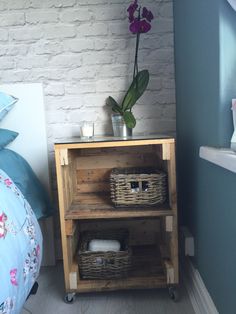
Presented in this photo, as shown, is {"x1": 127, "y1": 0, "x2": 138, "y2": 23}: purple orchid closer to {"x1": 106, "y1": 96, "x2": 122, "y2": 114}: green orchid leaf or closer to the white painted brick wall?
the white painted brick wall

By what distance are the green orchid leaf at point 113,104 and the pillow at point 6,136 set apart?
0.50 metres

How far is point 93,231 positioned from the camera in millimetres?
1560

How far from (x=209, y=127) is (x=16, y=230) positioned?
696 millimetres

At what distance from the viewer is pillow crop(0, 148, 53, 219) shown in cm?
132

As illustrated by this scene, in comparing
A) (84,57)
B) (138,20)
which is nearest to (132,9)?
(138,20)

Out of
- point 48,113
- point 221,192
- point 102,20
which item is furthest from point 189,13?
point 48,113

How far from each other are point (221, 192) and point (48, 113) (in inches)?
40.5

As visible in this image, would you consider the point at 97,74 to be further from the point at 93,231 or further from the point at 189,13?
the point at 93,231

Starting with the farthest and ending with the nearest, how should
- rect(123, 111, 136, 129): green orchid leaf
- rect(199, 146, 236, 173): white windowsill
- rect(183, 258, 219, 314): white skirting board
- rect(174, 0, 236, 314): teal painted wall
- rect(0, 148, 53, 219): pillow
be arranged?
rect(123, 111, 136, 129): green orchid leaf
rect(0, 148, 53, 219): pillow
rect(183, 258, 219, 314): white skirting board
rect(174, 0, 236, 314): teal painted wall
rect(199, 146, 236, 173): white windowsill

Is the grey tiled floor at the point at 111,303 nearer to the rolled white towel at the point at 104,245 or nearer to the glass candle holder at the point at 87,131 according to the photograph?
the rolled white towel at the point at 104,245

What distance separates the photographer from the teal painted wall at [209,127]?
831 millimetres

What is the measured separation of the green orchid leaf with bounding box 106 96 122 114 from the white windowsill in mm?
656

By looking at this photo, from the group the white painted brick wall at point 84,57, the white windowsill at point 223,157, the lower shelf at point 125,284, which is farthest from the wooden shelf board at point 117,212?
the white painted brick wall at point 84,57

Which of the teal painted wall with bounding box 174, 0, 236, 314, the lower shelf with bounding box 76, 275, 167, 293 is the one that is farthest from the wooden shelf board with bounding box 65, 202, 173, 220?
the lower shelf with bounding box 76, 275, 167, 293
